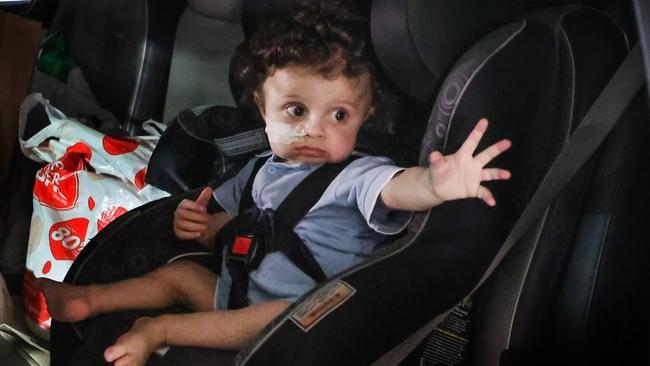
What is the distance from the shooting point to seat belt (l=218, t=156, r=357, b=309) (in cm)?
90

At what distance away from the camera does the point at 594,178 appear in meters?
0.87

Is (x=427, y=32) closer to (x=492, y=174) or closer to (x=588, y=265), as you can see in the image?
(x=492, y=174)

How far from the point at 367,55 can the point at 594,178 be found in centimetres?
32

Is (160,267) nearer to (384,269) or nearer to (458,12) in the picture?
(384,269)

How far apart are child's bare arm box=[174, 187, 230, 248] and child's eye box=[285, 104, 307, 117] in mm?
181

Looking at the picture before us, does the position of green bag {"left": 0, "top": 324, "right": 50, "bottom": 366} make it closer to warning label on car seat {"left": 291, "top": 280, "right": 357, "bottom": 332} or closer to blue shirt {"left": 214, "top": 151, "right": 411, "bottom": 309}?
blue shirt {"left": 214, "top": 151, "right": 411, "bottom": 309}

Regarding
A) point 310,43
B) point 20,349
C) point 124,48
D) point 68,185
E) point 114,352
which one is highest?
point 310,43

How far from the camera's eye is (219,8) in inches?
40.5

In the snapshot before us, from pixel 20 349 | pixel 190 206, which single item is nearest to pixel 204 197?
pixel 190 206

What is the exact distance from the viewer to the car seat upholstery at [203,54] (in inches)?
39.3

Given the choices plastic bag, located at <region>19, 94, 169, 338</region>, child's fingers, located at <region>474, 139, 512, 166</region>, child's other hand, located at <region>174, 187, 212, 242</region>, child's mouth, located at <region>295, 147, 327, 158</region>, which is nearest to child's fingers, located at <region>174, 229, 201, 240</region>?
child's other hand, located at <region>174, 187, 212, 242</region>

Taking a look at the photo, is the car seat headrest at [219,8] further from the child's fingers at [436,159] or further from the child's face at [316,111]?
the child's fingers at [436,159]

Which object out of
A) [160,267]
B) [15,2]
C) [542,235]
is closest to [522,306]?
[542,235]

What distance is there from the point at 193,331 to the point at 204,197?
0.65ft
